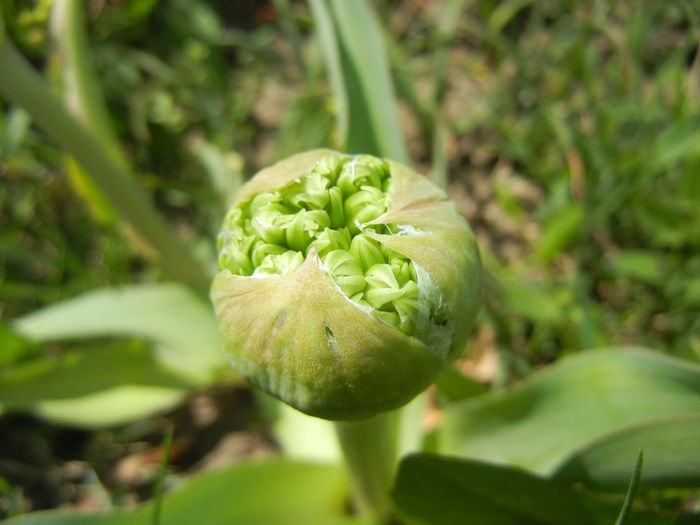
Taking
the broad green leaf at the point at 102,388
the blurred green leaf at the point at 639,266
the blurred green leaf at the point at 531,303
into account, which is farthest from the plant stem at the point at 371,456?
the blurred green leaf at the point at 639,266

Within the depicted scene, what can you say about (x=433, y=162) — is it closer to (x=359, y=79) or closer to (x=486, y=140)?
(x=486, y=140)

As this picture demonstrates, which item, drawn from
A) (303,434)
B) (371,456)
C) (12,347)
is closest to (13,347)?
(12,347)

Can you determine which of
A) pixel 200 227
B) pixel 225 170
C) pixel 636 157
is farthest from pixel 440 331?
pixel 200 227

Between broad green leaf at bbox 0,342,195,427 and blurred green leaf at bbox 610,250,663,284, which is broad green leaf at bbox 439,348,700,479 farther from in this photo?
broad green leaf at bbox 0,342,195,427

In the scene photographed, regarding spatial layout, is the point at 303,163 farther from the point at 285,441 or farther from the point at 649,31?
the point at 649,31

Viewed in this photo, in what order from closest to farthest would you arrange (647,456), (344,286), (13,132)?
(344,286) < (647,456) < (13,132)

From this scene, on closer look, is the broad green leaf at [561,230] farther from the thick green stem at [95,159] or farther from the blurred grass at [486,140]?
the thick green stem at [95,159]
